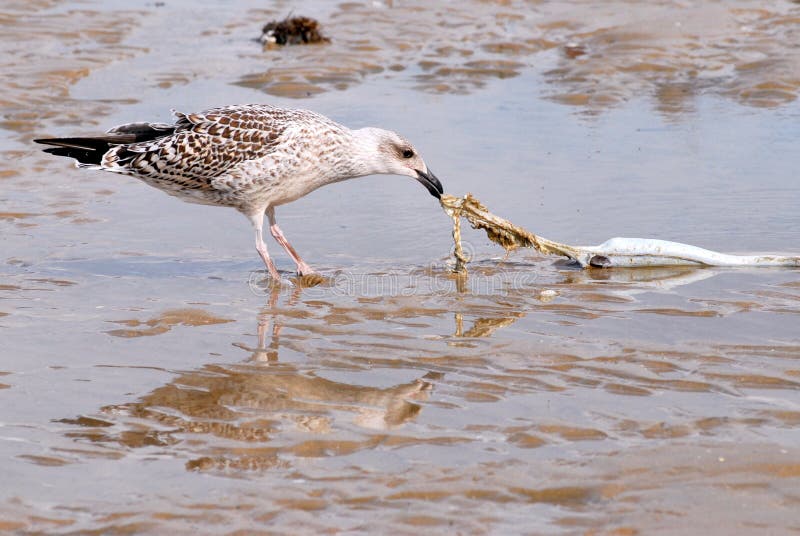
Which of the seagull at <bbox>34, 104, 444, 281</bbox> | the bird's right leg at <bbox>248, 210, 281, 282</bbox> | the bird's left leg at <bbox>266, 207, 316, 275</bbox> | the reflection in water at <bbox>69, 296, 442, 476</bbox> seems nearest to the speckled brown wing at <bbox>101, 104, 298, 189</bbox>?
the seagull at <bbox>34, 104, 444, 281</bbox>

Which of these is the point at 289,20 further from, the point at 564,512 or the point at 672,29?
the point at 564,512

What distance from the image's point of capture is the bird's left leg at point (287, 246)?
25.1ft

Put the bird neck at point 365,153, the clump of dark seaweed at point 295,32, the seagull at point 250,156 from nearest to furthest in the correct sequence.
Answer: the seagull at point 250,156 → the bird neck at point 365,153 → the clump of dark seaweed at point 295,32

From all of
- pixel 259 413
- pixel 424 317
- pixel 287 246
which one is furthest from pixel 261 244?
pixel 259 413

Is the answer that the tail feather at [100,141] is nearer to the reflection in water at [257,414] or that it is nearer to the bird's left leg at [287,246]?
the bird's left leg at [287,246]

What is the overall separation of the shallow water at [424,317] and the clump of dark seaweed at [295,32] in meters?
0.50

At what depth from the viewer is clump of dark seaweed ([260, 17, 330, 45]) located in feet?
44.5

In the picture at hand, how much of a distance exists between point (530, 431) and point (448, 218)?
373 centimetres

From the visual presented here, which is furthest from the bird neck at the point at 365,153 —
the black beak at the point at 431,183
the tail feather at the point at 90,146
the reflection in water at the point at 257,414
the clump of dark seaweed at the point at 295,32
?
the clump of dark seaweed at the point at 295,32

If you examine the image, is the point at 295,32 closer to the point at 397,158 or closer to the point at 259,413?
the point at 397,158

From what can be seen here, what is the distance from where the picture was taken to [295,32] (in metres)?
13.6

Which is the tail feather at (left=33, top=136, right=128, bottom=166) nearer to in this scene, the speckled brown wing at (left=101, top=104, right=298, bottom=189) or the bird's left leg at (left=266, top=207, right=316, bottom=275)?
the speckled brown wing at (left=101, top=104, right=298, bottom=189)

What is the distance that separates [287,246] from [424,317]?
4.75ft

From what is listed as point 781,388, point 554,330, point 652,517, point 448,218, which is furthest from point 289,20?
point 652,517
